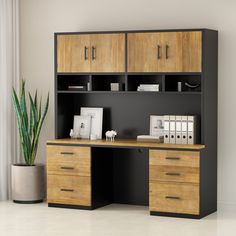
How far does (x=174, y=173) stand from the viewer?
7062 mm

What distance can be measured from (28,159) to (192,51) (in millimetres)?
2389

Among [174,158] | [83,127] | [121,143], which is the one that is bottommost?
[174,158]

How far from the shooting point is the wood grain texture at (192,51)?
7070 millimetres

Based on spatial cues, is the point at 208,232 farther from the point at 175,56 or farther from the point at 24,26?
the point at 24,26

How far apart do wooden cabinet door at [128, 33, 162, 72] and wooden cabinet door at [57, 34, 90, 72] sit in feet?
1.75

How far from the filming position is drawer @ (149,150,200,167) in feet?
22.9

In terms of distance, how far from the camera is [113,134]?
7641 millimetres

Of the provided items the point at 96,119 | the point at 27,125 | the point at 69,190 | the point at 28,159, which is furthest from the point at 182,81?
the point at 28,159

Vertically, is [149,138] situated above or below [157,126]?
below

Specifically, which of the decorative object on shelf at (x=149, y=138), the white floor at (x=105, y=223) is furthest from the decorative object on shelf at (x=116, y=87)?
the white floor at (x=105, y=223)

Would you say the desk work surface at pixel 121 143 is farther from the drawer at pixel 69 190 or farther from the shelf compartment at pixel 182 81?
the shelf compartment at pixel 182 81

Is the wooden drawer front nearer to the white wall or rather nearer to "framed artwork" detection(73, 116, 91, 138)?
the white wall

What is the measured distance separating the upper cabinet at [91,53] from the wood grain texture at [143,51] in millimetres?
97

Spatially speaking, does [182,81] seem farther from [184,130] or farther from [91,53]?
[91,53]
